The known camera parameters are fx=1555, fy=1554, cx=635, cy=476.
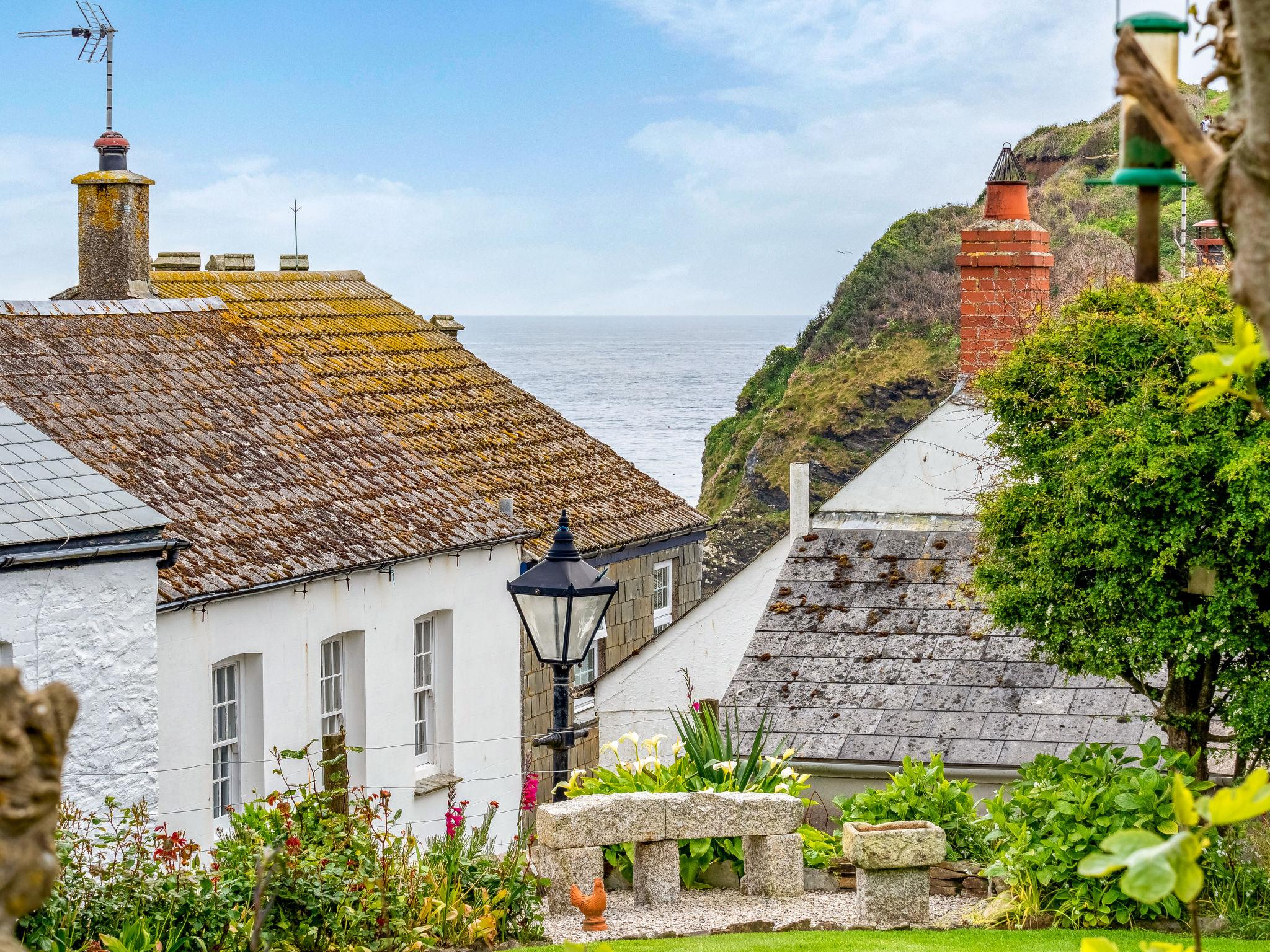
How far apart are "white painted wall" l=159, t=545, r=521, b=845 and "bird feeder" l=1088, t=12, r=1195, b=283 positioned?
10980 mm

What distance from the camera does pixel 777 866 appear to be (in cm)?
1104

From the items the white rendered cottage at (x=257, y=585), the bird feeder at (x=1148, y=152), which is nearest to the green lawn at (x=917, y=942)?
the white rendered cottage at (x=257, y=585)

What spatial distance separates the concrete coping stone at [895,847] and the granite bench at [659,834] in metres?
0.64

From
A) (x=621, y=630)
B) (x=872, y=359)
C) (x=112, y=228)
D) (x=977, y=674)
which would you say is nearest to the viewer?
(x=977, y=674)

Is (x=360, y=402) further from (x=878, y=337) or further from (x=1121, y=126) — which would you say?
(x=878, y=337)

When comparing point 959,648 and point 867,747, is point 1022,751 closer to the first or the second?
point 867,747

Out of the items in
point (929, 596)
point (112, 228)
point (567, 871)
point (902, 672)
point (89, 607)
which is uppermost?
point (112, 228)

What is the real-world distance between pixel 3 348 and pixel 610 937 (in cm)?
898

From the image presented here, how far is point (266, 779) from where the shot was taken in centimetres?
1416

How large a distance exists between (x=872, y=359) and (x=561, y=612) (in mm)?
44149

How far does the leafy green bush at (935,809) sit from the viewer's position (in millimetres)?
11375

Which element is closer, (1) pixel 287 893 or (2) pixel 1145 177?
(2) pixel 1145 177

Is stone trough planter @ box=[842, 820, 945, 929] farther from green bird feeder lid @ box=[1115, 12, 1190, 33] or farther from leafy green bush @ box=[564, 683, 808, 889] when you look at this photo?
green bird feeder lid @ box=[1115, 12, 1190, 33]

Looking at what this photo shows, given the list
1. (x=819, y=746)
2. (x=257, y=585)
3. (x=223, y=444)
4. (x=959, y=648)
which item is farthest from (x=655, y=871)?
(x=223, y=444)
